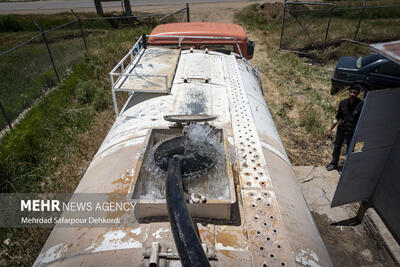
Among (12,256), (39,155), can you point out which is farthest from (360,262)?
(39,155)

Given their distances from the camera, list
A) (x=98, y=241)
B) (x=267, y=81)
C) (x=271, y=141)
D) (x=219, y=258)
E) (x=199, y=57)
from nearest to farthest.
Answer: (x=219, y=258), (x=98, y=241), (x=271, y=141), (x=199, y=57), (x=267, y=81)

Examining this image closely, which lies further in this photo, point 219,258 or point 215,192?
Result: point 215,192

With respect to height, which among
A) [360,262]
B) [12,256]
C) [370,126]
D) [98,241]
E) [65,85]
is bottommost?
[360,262]

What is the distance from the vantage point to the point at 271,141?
9.91ft

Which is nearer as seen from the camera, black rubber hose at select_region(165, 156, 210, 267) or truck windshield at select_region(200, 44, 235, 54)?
black rubber hose at select_region(165, 156, 210, 267)

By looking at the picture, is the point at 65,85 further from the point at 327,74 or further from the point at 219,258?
the point at 327,74

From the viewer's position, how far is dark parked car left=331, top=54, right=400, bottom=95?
760cm

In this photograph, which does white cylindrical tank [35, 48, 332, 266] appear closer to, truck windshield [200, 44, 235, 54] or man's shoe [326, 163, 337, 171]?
truck windshield [200, 44, 235, 54]

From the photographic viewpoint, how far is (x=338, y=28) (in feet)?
48.8

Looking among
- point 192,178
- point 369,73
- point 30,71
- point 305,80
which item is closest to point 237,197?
point 192,178

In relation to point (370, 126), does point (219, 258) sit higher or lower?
higher

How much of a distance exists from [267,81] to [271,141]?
23.0 ft

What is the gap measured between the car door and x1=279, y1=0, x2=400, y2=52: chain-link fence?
5.14m

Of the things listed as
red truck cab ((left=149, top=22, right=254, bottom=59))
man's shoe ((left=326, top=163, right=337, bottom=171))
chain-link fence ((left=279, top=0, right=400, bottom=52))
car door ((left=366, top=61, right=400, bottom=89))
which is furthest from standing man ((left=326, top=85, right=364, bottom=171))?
chain-link fence ((left=279, top=0, right=400, bottom=52))
